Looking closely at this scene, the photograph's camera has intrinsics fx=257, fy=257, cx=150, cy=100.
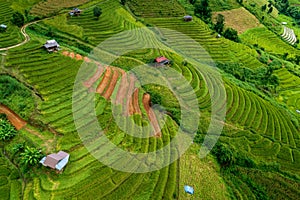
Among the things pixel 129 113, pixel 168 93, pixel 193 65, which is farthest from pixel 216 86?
pixel 129 113

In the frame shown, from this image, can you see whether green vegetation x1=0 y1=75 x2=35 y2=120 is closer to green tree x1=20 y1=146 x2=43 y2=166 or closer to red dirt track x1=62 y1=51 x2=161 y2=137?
green tree x1=20 y1=146 x2=43 y2=166

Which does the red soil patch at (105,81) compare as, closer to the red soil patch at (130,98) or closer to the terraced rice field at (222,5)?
the red soil patch at (130,98)

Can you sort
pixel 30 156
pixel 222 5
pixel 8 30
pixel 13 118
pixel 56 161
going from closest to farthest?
pixel 56 161 < pixel 30 156 < pixel 13 118 < pixel 8 30 < pixel 222 5

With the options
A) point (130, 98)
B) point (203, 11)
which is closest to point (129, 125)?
point (130, 98)

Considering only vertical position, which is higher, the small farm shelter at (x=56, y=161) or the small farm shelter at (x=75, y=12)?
the small farm shelter at (x=75, y=12)

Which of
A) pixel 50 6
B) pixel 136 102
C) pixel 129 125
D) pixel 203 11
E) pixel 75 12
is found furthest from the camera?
pixel 203 11

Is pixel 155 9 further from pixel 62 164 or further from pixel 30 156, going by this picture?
pixel 30 156

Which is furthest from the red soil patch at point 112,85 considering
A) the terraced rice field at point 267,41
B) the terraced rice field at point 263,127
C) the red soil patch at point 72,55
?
the terraced rice field at point 267,41
